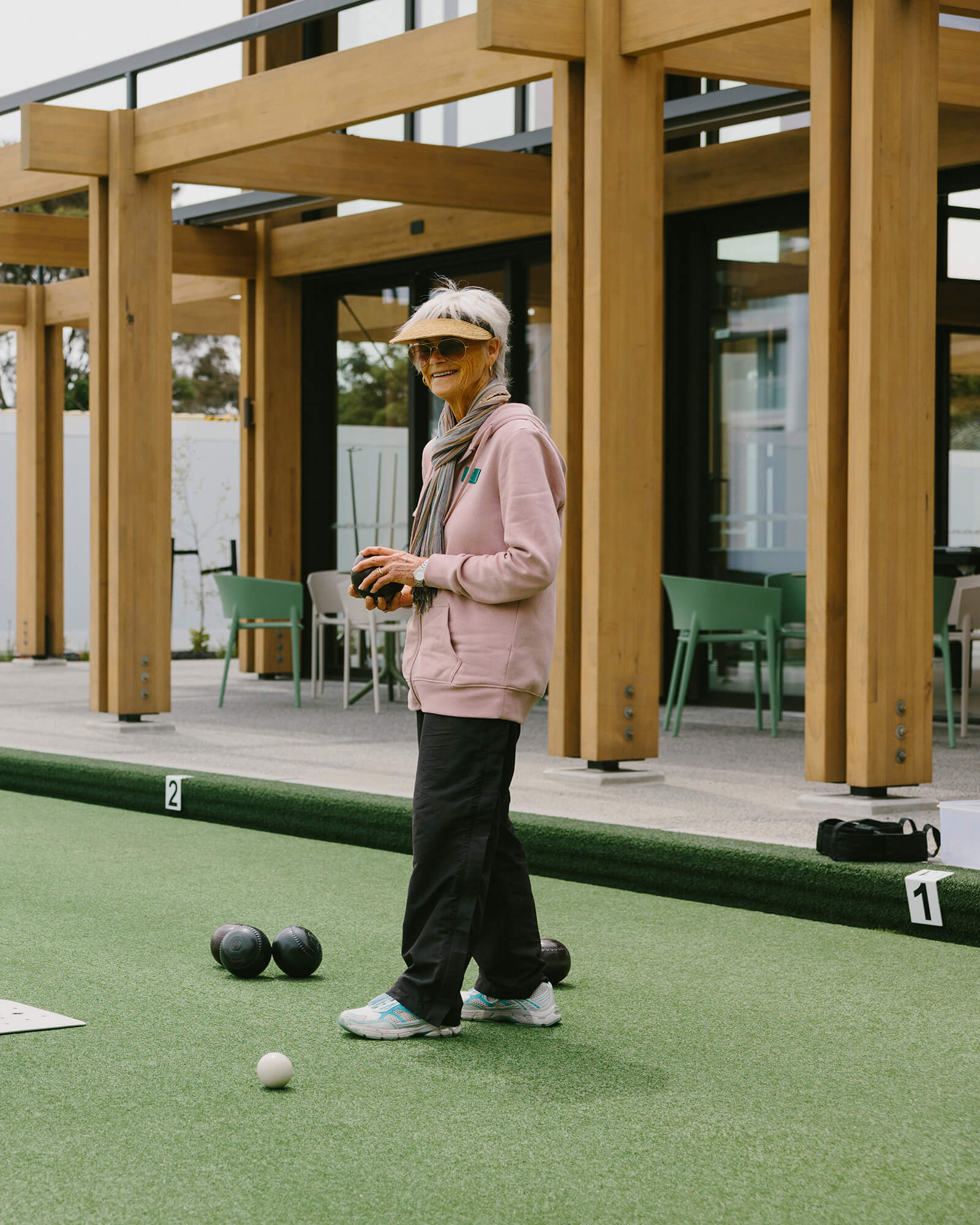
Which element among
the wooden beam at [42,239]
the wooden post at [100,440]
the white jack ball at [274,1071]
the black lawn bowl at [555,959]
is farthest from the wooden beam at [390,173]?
the white jack ball at [274,1071]

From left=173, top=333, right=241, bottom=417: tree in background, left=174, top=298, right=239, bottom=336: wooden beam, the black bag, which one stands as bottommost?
the black bag

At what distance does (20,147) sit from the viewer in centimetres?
782

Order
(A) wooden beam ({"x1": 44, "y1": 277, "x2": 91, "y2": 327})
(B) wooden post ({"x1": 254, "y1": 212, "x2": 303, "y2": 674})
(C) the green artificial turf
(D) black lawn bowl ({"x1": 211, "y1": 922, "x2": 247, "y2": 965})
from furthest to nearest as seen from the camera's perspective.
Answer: (A) wooden beam ({"x1": 44, "y1": 277, "x2": 91, "y2": 327}) < (B) wooden post ({"x1": 254, "y1": 212, "x2": 303, "y2": 674}) < (D) black lawn bowl ({"x1": 211, "y1": 922, "x2": 247, "y2": 965}) < (C) the green artificial turf

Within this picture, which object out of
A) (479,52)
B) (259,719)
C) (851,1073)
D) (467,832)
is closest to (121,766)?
(259,719)

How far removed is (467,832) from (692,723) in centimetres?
539

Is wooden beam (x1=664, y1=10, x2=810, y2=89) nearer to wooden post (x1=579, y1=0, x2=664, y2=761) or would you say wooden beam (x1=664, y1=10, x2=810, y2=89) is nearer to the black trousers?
wooden post (x1=579, y1=0, x2=664, y2=761)

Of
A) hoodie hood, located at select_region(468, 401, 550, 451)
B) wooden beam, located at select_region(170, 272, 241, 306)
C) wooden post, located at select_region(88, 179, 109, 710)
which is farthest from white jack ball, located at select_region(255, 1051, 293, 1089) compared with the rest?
wooden beam, located at select_region(170, 272, 241, 306)

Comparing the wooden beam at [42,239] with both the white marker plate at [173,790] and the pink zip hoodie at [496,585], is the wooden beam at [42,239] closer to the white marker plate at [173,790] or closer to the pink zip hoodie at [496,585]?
the white marker plate at [173,790]

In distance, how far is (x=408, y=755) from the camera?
6859 millimetres

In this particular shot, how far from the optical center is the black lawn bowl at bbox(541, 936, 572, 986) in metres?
3.47

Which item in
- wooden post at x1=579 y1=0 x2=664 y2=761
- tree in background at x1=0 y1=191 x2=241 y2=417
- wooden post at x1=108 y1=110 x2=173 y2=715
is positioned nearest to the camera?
wooden post at x1=579 y1=0 x2=664 y2=761

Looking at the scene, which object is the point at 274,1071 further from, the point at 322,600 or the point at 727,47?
the point at 322,600

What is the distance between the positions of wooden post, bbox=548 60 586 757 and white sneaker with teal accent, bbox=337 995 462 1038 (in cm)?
295

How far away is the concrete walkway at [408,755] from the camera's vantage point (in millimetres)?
5281
